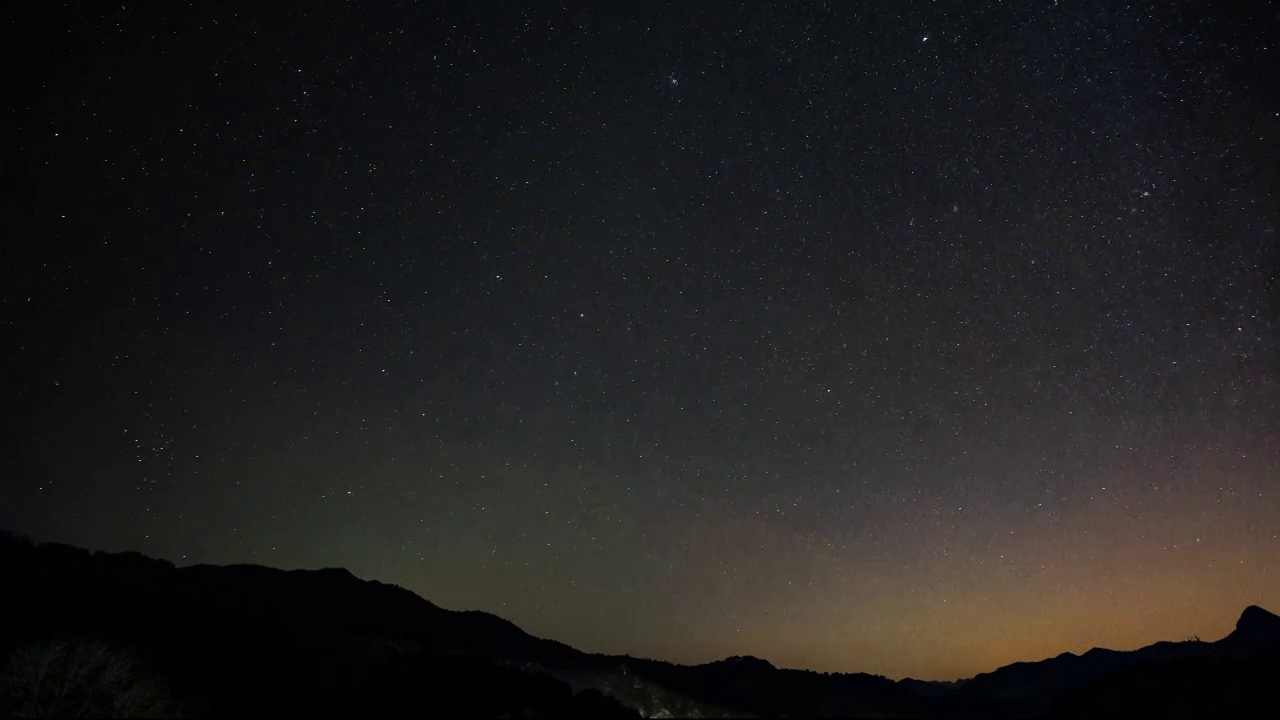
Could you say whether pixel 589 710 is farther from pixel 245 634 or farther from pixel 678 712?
pixel 245 634

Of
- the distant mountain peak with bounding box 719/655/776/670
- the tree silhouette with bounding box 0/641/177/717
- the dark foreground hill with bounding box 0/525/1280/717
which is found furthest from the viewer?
the distant mountain peak with bounding box 719/655/776/670

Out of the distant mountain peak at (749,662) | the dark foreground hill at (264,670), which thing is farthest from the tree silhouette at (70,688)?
the distant mountain peak at (749,662)

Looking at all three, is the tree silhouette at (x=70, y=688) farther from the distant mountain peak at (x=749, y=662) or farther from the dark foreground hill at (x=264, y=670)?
the distant mountain peak at (x=749, y=662)

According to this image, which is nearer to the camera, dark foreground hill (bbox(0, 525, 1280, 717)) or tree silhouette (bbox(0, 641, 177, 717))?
tree silhouette (bbox(0, 641, 177, 717))

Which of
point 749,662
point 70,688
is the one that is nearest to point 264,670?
point 70,688

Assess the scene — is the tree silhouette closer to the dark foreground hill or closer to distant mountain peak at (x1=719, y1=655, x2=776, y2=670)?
the dark foreground hill

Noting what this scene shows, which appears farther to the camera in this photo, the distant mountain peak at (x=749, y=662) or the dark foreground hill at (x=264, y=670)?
the distant mountain peak at (x=749, y=662)

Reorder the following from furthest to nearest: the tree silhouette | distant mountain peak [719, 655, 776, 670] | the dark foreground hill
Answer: distant mountain peak [719, 655, 776, 670], the dark foreground hill, the tree silhouette

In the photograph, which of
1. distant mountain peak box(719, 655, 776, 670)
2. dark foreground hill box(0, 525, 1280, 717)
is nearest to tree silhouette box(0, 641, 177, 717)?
dark foreground hill box(0, 525, 1280, 717)

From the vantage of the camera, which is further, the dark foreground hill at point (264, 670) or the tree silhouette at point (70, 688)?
the dark foreground hill at point (264, 670)

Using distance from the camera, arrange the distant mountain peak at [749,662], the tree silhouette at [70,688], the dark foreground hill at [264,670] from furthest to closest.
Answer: the distant mountain peak at [749,662], the dark foreground hill at [264,670], the tree silhouette at [70,688]

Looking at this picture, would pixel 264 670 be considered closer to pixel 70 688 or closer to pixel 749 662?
pixel 70 688

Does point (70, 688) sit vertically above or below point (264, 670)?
above

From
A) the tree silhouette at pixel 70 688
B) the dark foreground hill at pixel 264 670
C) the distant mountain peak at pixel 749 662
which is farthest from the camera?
the distant mountain peak at pixel 749 662
